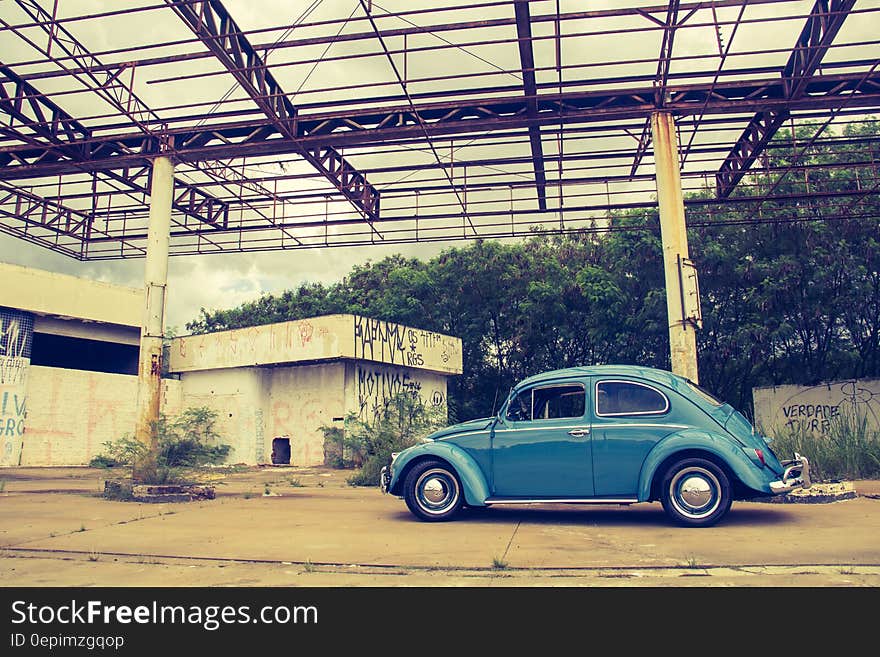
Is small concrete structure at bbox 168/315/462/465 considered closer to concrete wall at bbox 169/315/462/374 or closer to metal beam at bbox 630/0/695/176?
concrete wall at bbox 169/315/462/374

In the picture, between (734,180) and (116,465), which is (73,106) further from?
(734,180)

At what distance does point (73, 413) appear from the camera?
65.9 feet

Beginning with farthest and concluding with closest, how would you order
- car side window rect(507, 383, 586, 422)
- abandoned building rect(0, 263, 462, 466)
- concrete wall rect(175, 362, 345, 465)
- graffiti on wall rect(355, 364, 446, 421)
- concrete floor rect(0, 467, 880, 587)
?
graffiti on wall rect(355, 364, 446, 421) < concrete wall rect(175, 362, 345, 465) < abandoned building rect(0, 263, 462, 466) < car side window rect(507, 383, 586, 422) < concrete floor rect(0, 467, 880, 587)

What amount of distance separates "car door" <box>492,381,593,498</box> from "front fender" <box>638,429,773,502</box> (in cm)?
57

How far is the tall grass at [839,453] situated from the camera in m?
10.7

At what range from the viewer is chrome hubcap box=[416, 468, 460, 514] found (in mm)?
7512

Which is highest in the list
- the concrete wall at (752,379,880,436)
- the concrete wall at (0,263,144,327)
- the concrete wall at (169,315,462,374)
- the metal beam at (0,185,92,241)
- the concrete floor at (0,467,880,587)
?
the metal beam at (0,185,92,241)

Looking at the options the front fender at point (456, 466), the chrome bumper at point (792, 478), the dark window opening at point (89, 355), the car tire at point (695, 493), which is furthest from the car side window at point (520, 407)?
the dark window opening at point (89, 355)

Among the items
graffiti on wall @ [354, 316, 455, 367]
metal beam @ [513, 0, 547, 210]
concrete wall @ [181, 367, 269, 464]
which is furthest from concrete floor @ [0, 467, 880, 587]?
concrete wall @ [181, 367, 269, 464]

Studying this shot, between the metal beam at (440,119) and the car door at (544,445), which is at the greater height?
the metal beam at (440,119)

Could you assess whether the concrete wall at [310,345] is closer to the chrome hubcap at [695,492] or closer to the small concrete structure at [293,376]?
the small concrete structure at [293,376]

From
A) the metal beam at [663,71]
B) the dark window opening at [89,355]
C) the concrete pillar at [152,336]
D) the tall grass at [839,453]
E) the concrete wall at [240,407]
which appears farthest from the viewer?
Answer: the dark window opening at [89,355]

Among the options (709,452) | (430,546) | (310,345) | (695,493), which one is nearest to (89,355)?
(310,345)
